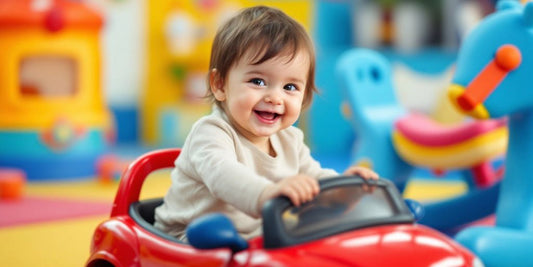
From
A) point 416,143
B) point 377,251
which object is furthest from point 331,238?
point 416,143

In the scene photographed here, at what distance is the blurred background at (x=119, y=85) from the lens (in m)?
3.22

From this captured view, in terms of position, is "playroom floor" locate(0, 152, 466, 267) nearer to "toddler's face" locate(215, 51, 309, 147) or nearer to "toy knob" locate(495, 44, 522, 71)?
"toddler's face" locate(215, 51, 309, 147)

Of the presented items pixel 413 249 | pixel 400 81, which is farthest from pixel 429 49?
pixel 413 249

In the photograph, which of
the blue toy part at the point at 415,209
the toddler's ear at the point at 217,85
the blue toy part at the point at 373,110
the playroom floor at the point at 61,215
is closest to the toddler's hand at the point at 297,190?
the blue toy part at the point at 415,209

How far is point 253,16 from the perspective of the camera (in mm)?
1342

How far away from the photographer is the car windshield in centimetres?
110

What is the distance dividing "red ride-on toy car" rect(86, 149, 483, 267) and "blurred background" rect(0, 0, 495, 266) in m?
1.10

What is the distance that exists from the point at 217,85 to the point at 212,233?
387mm

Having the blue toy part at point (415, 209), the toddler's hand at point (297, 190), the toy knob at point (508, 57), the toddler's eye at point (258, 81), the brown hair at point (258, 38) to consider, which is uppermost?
the brown hair at point (258, 38)

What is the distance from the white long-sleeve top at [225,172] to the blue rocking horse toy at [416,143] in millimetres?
1140

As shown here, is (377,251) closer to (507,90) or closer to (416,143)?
(507,90)

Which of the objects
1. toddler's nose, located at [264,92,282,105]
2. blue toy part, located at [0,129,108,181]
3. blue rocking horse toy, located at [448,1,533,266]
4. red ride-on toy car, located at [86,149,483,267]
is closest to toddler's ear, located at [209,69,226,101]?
toddler's nose, located at [264,92,282,105]

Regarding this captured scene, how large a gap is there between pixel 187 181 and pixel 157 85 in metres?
4.70

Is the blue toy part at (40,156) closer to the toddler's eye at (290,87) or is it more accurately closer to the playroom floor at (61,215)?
the playroom floor at (61,215)
